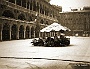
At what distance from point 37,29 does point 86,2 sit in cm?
2824

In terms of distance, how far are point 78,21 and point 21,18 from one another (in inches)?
1144

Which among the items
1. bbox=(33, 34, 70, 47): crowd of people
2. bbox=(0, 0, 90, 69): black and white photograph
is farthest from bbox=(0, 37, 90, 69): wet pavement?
bbox=(33, 34, 70, 47): crowd of people

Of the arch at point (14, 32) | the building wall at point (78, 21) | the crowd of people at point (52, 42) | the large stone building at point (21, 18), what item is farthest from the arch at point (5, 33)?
the building wall at point (78, 21)

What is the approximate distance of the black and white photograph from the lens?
33.1ft

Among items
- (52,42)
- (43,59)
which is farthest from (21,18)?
(43,59)

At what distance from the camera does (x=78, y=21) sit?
5816cm

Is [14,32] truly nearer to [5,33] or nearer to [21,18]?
[5,33]

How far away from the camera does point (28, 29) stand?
3509 centimetres

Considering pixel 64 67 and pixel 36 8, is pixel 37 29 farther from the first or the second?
pixel 64 67

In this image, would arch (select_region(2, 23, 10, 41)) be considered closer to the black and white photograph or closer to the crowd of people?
the black and white photograph

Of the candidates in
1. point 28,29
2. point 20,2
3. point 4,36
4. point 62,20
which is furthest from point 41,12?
point 62,20

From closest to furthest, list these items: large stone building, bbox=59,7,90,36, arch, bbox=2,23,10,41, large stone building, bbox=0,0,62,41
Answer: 1. large stone building, bbox=0,0,62,41
2. arch, bbox=2,23,10,41
3. large stone building, bbox=59,7,90,36

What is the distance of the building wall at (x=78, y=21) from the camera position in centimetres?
5722

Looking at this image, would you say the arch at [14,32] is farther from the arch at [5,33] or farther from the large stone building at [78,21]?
the large stone building at [78,21]
